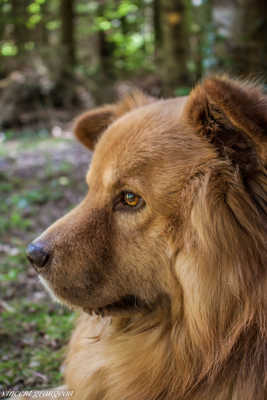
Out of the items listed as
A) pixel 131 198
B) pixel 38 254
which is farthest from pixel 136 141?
pixel 38 254

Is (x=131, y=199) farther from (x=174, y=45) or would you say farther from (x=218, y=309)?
(x=174, y=45)

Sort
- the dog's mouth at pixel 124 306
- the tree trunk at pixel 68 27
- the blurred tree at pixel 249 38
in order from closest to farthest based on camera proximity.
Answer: the dog's mouth at pixel 124 306 → the blurred tree at pixel 249 38 → the tree trunk at pixel 68 27

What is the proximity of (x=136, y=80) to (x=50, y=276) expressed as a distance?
13.9m

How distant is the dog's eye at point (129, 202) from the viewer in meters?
2.23

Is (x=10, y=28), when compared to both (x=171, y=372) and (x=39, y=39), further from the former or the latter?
(x=171, y=372)

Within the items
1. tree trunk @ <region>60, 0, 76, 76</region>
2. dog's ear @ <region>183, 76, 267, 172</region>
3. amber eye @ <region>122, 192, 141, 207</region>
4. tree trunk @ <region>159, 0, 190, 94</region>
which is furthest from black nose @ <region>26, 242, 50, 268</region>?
tree trunk @ <region>60, 0, 76, 76</region>

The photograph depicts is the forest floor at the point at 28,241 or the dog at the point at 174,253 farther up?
the dog at the point at 174,253

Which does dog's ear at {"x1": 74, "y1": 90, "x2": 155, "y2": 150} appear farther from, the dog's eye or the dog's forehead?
the dog's eye

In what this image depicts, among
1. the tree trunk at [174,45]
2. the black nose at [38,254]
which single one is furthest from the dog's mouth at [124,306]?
the tree trunk at [174,45]

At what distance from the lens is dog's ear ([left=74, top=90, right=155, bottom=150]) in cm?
303

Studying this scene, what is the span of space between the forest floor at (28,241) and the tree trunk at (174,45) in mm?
2642

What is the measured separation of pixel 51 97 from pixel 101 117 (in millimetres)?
9159

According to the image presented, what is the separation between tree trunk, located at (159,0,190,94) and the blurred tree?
3098mm

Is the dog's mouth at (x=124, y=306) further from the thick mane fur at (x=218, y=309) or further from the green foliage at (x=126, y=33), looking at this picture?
the green foliage at (x=126, y=33)
